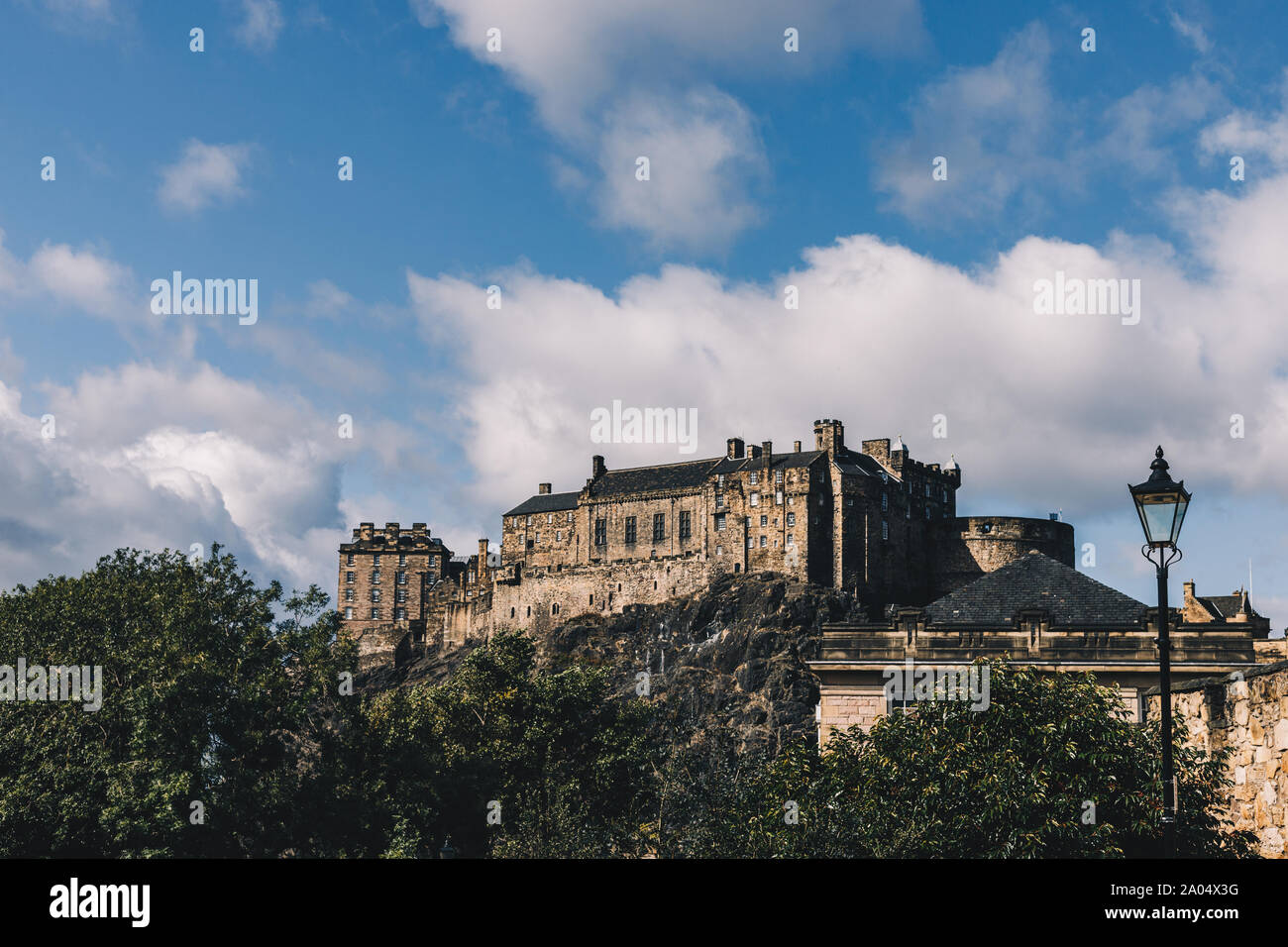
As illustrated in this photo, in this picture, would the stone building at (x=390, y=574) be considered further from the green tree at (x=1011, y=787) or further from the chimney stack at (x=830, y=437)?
the green tree at (x=1011, y=787)

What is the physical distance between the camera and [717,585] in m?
126

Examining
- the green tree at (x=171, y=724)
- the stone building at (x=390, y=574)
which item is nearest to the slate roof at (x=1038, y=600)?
the green tree at (x=171, y=724)

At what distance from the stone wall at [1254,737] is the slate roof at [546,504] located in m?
130

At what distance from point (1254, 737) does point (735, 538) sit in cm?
11217

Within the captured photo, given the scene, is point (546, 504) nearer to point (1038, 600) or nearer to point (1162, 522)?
point (1038, 600)

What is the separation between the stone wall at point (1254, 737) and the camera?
48.4ft

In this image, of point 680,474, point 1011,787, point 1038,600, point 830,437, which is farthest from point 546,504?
point 1011,787

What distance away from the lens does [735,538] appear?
420 feet

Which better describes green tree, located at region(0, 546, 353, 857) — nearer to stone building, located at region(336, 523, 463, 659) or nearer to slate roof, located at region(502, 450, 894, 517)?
slate roof, located at region(502, 450, 894, 517)
